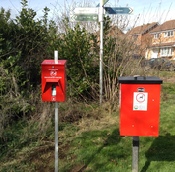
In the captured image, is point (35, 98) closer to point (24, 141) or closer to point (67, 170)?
point (24, 141)

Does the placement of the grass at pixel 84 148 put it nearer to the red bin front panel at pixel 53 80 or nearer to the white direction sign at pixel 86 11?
the red bin front panel at pixel 53 80

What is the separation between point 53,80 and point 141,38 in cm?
497

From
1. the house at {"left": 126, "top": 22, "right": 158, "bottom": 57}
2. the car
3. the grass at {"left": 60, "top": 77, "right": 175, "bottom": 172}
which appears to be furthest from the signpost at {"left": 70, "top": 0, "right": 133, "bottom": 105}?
the car

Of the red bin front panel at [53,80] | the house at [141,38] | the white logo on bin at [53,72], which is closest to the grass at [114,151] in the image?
the red bin front panel at [53,80]

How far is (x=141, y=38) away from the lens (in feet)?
23.7

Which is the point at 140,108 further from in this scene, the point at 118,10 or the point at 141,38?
the point at 141,38

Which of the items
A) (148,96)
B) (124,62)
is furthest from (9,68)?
(148,96)

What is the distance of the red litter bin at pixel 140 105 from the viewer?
281 centimetres

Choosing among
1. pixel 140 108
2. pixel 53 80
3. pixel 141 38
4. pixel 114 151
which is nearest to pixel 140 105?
pixel 140 108

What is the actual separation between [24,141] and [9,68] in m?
2.48

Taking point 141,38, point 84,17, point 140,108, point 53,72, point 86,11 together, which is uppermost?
point 86,11

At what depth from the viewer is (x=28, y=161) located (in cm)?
372

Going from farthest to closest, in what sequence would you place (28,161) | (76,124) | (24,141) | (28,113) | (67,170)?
1. (28,113)
2. (76,124)
3. (24,141)
4. (28,161)
5. (67,170)

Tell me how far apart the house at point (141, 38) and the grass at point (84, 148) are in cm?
245
